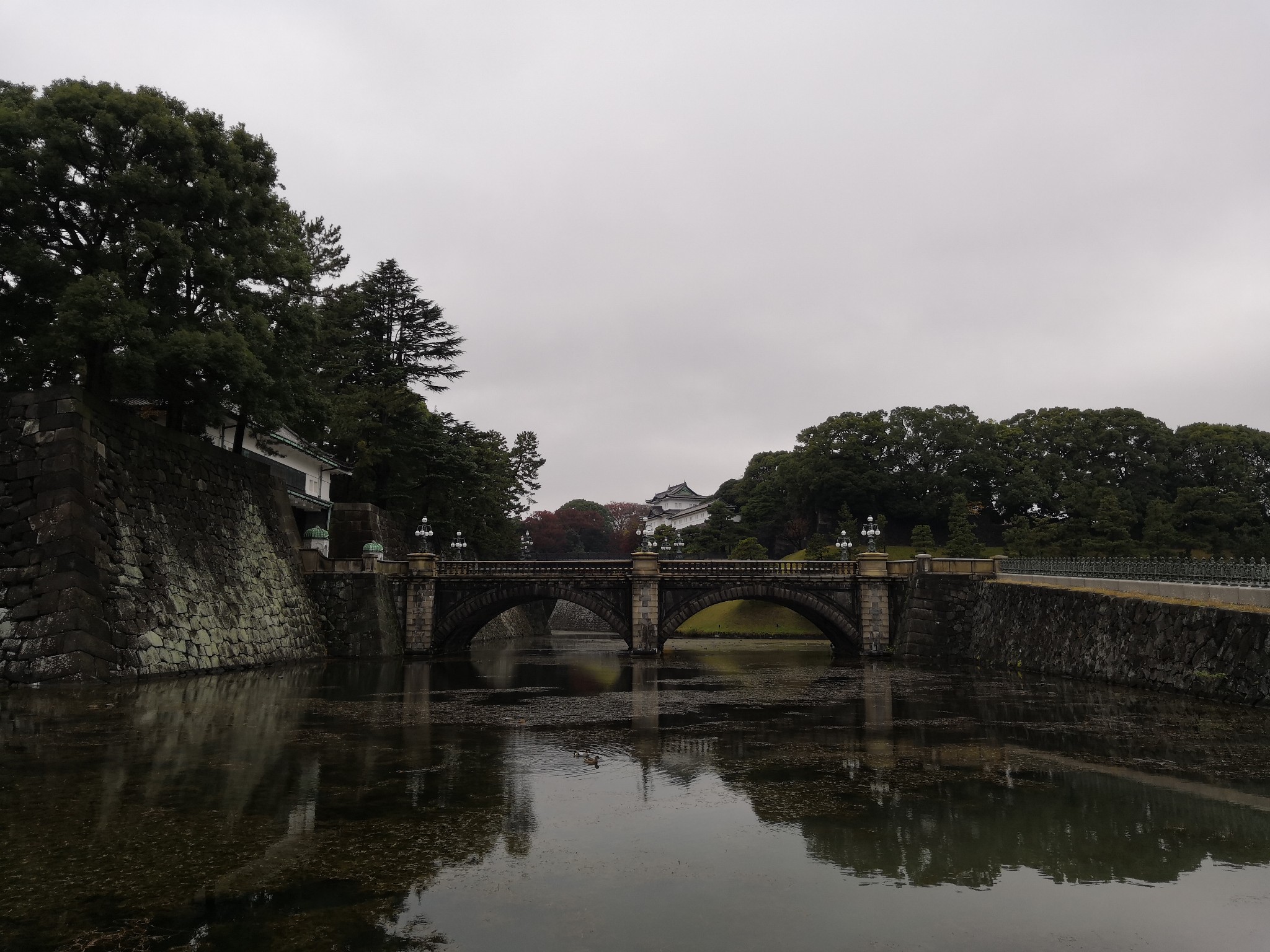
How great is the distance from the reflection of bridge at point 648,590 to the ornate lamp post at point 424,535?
5.15 m

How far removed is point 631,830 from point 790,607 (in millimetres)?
Answer: 33919

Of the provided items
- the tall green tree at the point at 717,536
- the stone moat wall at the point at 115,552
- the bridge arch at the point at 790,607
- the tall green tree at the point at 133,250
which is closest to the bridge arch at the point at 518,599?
the bridge arch at the point at 790,607

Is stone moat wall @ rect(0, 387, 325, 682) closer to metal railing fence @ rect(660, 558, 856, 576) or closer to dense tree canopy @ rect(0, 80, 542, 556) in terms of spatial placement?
dense tree canopy @ rect(0, 80, 542, 556)

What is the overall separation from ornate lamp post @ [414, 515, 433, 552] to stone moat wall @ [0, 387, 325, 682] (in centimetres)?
1477

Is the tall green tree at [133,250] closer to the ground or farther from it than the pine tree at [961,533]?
farther from it

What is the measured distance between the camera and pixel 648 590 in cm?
4316

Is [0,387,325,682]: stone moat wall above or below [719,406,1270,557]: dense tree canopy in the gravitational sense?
below

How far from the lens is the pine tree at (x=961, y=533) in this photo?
2655 inches

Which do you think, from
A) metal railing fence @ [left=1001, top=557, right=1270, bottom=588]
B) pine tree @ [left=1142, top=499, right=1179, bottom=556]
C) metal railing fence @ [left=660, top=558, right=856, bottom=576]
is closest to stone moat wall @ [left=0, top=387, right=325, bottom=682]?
metal railing fence @ [left=660, top=558, right=856, bottom=576]

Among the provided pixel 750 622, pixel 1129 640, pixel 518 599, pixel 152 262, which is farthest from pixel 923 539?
pixel 152 262

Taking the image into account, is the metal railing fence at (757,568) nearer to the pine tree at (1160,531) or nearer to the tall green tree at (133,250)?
the tall green tree at (133,250)

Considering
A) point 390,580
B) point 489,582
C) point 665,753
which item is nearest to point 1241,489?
point 489,582

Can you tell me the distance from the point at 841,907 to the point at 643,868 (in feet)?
6.77

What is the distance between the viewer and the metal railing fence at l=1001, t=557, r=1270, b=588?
21625 mm
